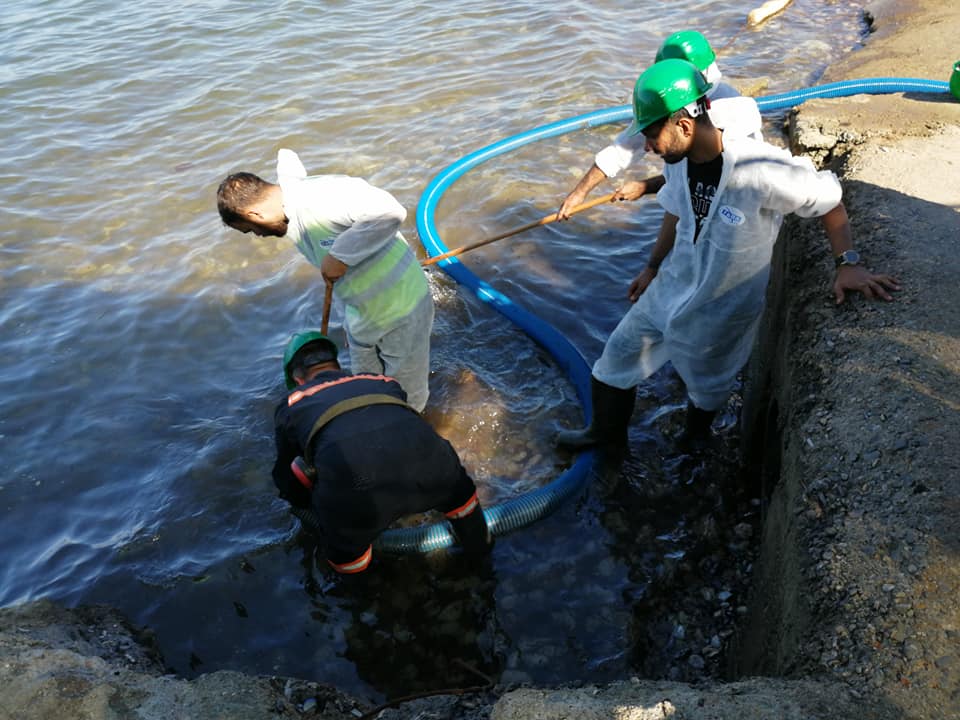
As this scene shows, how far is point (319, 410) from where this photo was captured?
130 inches

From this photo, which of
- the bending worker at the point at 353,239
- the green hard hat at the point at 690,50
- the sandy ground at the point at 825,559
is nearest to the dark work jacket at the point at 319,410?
the bending worker at the point at 353,239

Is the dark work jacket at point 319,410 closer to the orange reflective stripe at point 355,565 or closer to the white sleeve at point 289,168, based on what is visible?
the orange reflective stripe at point 355,565

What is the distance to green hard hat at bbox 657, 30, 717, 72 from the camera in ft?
15.4

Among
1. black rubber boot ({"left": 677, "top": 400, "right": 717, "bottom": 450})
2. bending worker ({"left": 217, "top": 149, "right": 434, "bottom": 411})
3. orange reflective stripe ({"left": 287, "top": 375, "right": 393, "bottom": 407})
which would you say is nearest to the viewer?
orange reflective stripe ({"left": 287, "top": 375, "right": 393, "bottom": 407})

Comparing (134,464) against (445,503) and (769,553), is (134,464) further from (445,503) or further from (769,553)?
(769,553)

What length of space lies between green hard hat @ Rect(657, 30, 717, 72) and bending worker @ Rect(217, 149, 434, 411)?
83.0 inches

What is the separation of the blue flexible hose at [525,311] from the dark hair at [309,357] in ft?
3.48

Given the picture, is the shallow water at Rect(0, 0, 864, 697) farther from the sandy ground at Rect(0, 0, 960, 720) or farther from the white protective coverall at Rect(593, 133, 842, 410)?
the white protective coverall at Rect(593, 133, 842, 410)

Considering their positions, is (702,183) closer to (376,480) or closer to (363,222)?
(363,222)

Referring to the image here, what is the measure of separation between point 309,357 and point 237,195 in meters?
0.85

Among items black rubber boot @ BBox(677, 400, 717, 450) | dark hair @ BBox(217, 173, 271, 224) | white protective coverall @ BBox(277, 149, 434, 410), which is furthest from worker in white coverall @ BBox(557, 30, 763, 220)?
dark hair @ BBox(217, 173, 271, 224)

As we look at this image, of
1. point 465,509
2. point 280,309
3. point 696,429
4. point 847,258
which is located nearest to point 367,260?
point 465,509

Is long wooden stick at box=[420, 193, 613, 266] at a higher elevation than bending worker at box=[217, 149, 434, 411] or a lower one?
lower

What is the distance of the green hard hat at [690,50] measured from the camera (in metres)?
4.71
